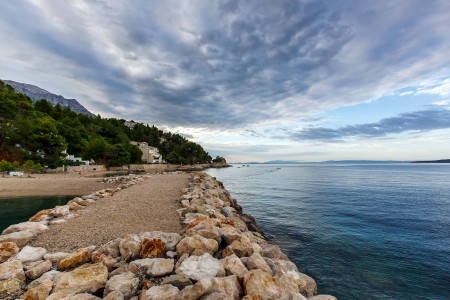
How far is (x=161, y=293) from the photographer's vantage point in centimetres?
319

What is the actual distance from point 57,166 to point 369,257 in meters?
48.2

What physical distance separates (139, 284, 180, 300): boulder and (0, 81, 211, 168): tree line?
46.4 meters

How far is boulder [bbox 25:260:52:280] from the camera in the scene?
398 cm

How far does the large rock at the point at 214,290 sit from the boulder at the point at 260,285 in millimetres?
194

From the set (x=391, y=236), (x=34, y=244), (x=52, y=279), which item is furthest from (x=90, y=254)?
(x=391, y=236)

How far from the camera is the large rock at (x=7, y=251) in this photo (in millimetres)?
4610

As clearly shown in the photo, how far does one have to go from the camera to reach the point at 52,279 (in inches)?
147

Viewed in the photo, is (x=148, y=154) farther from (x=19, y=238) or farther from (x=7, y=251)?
(x=7, y=251)

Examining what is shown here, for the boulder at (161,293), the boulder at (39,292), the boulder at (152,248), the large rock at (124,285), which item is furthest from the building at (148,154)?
the boulder at (161,293)

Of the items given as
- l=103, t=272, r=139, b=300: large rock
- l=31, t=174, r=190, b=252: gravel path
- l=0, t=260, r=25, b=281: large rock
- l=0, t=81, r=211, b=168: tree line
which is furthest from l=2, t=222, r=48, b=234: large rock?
l=0, t=81, r=211, b=168: tree line

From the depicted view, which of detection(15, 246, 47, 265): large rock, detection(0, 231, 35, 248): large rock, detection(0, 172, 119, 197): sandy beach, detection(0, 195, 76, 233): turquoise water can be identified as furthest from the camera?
detection(0, 172, 119, 197): sandy beach

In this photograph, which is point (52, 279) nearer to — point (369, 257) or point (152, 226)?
point (152, 226)

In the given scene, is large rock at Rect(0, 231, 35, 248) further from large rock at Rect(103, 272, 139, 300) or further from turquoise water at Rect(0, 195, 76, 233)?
turquoise water at Rect(0, 195, 76, 233)

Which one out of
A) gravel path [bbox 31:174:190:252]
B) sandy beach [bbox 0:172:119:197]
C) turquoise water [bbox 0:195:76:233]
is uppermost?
gravel path [bbox 31:174:190:252]
